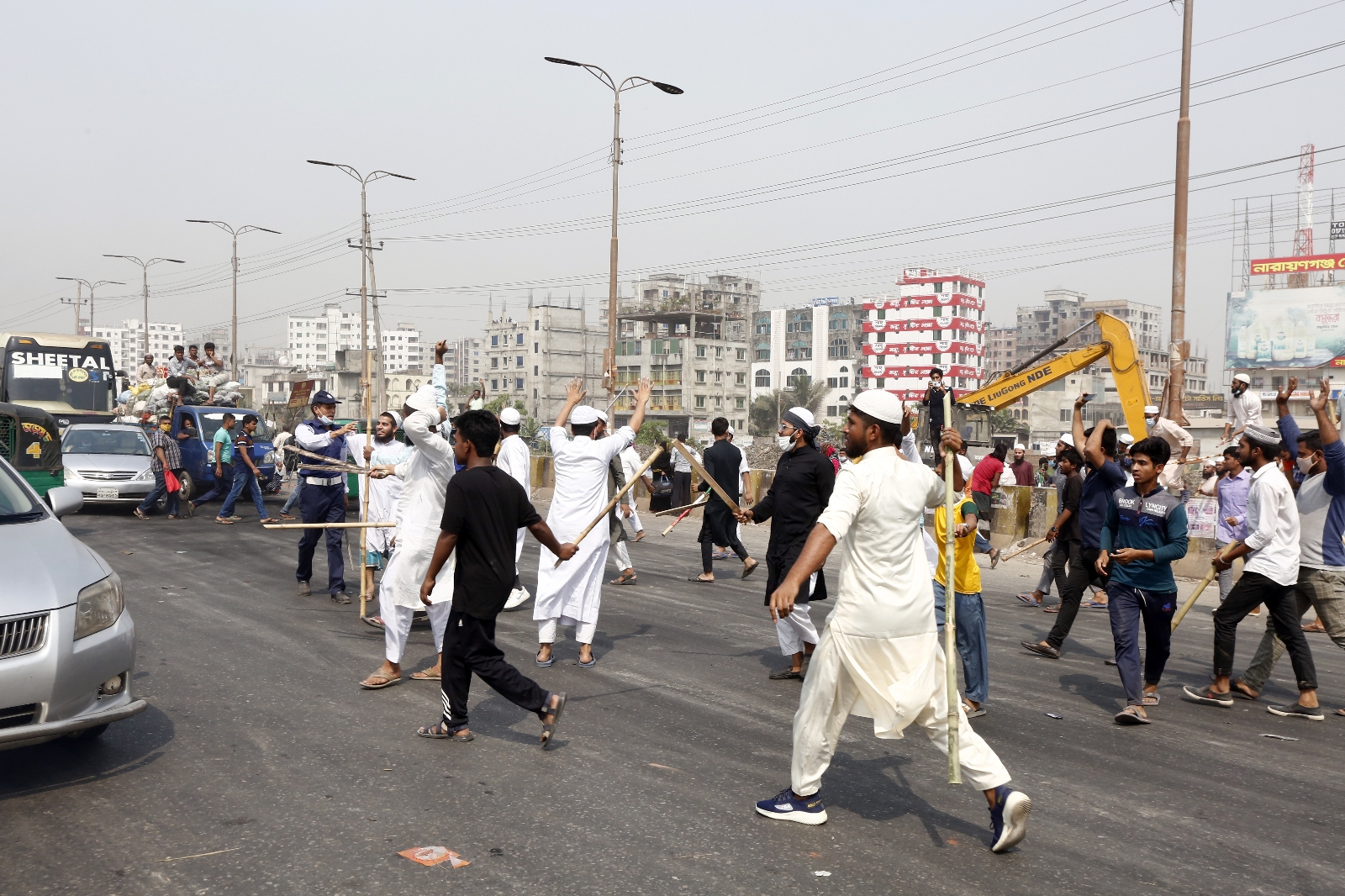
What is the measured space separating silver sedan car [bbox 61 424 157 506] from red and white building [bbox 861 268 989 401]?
133 m

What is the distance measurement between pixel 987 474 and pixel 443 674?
8.65m

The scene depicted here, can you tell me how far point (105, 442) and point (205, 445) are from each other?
1677 millimetres

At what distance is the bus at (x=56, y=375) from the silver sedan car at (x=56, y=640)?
2377cm

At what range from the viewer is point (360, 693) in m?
Result: 7.02

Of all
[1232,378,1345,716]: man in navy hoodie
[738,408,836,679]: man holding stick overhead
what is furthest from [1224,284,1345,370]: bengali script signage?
[738,408,836,679]: man holding stick overhead

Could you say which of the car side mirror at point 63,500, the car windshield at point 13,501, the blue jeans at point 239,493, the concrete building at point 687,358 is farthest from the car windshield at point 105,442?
the concrete building at point 687,358

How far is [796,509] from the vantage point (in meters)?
7.78

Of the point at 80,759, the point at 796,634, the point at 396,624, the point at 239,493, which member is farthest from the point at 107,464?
the point at 796,634

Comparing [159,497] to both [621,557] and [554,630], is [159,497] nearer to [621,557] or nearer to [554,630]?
[621,557]

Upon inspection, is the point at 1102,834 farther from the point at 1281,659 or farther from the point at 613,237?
the point at 613,237

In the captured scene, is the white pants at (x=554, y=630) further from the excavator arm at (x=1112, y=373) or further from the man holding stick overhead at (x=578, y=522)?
the excavator arm at (x=1112, y=373)

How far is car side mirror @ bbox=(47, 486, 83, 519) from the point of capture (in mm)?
6320

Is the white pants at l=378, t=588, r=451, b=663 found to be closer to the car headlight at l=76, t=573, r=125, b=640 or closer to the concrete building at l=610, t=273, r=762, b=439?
the car headlight at l=76, t=573, r=125, b=640

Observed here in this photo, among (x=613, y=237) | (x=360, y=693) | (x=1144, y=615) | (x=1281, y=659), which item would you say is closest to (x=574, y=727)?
(x=360, y=693)
